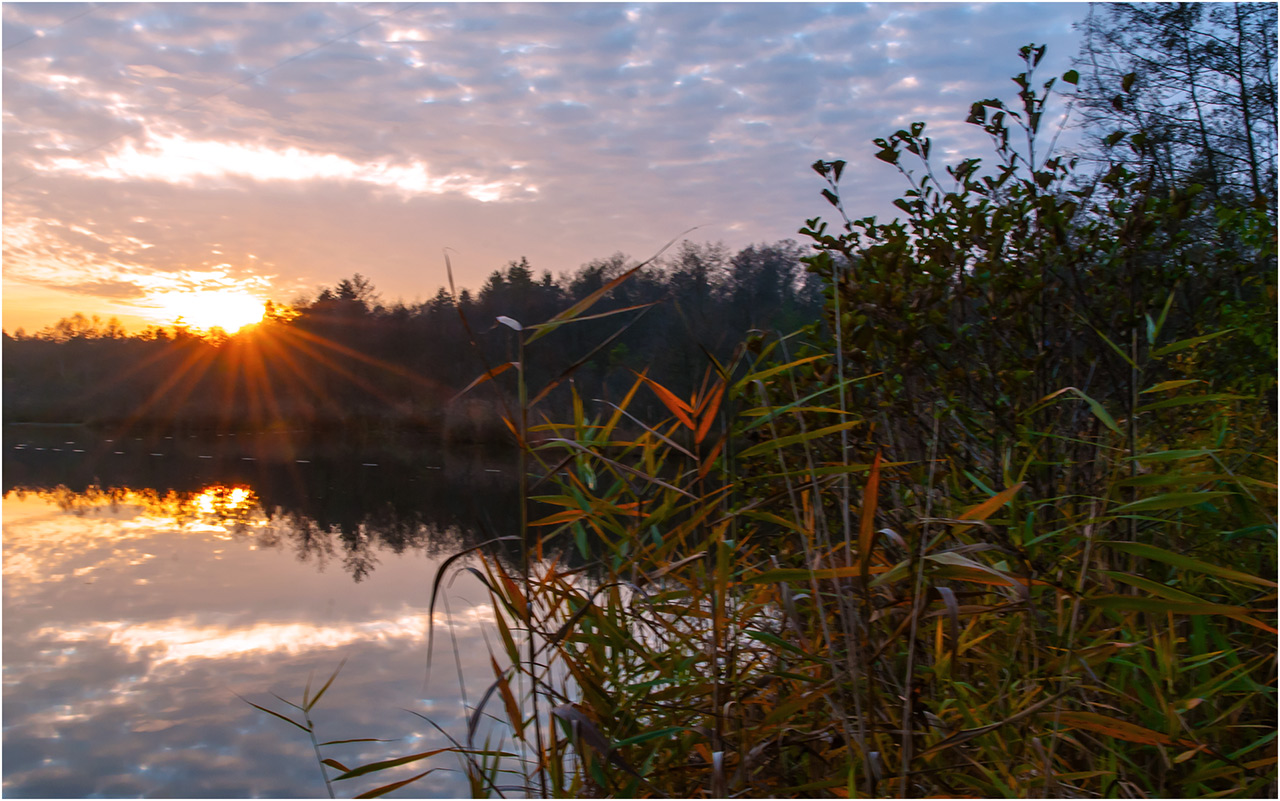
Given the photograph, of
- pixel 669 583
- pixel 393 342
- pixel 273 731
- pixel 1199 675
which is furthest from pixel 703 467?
pixel 393 342

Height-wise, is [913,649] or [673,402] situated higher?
[673,402]

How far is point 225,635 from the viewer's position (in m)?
4.23

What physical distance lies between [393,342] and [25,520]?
1337 cm

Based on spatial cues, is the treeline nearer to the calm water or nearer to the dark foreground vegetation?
the calm water

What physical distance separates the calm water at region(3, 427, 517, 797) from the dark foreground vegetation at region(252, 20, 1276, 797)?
36 cm

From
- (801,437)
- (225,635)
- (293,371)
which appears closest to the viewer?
(801,437)

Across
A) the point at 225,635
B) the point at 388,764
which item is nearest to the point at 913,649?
the point at 388,764

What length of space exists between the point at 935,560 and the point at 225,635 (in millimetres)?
4331

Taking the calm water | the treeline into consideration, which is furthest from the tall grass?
the treeline

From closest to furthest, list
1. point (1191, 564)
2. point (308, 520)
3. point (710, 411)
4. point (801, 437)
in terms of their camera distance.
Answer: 1. point (1191, 564)
2. point (801, 437)
3. point (710, 411)
4. point (308, 520)

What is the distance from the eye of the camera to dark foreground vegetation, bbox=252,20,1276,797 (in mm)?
1309

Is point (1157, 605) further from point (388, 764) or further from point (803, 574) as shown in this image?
point (388, 764)

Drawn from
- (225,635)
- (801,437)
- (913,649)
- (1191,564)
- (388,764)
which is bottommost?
(225,635)

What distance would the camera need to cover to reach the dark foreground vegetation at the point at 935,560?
4.29 feet
